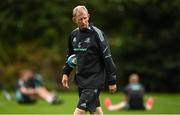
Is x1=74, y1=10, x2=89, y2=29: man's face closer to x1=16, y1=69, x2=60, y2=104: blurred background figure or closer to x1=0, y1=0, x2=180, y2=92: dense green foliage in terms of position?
x1=16, y1=69, x2=60, y2=104: blurred background figure

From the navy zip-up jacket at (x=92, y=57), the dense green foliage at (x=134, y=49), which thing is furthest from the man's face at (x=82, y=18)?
the dense green foliage at (x=134, y=49)

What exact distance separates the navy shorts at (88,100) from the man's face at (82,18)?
2.77ft

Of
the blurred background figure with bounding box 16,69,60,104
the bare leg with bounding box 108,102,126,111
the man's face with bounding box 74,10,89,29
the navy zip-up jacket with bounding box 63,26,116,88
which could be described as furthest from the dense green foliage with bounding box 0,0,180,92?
the man's face with bounding box 74,10,89,29

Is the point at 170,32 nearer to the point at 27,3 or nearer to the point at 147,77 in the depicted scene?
the point at 147,77

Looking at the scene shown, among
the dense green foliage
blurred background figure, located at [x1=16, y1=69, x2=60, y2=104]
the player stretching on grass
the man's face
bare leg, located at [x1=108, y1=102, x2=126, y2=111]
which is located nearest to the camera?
the man's face

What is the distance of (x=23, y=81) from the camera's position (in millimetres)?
20047

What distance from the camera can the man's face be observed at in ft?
28.9

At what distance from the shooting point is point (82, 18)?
884 cm

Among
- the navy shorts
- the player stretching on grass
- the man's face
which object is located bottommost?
the navy shorts

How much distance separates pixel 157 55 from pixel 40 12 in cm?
1331

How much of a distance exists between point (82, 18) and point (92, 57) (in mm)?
540

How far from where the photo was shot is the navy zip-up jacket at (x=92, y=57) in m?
8.98

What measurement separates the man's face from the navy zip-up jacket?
0.37 ft

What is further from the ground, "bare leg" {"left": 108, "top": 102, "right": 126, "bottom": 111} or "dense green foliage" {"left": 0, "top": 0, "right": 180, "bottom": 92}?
"dense green foliage" {"left": 0, "top": 0, "right": 180, "bottom": 92}
